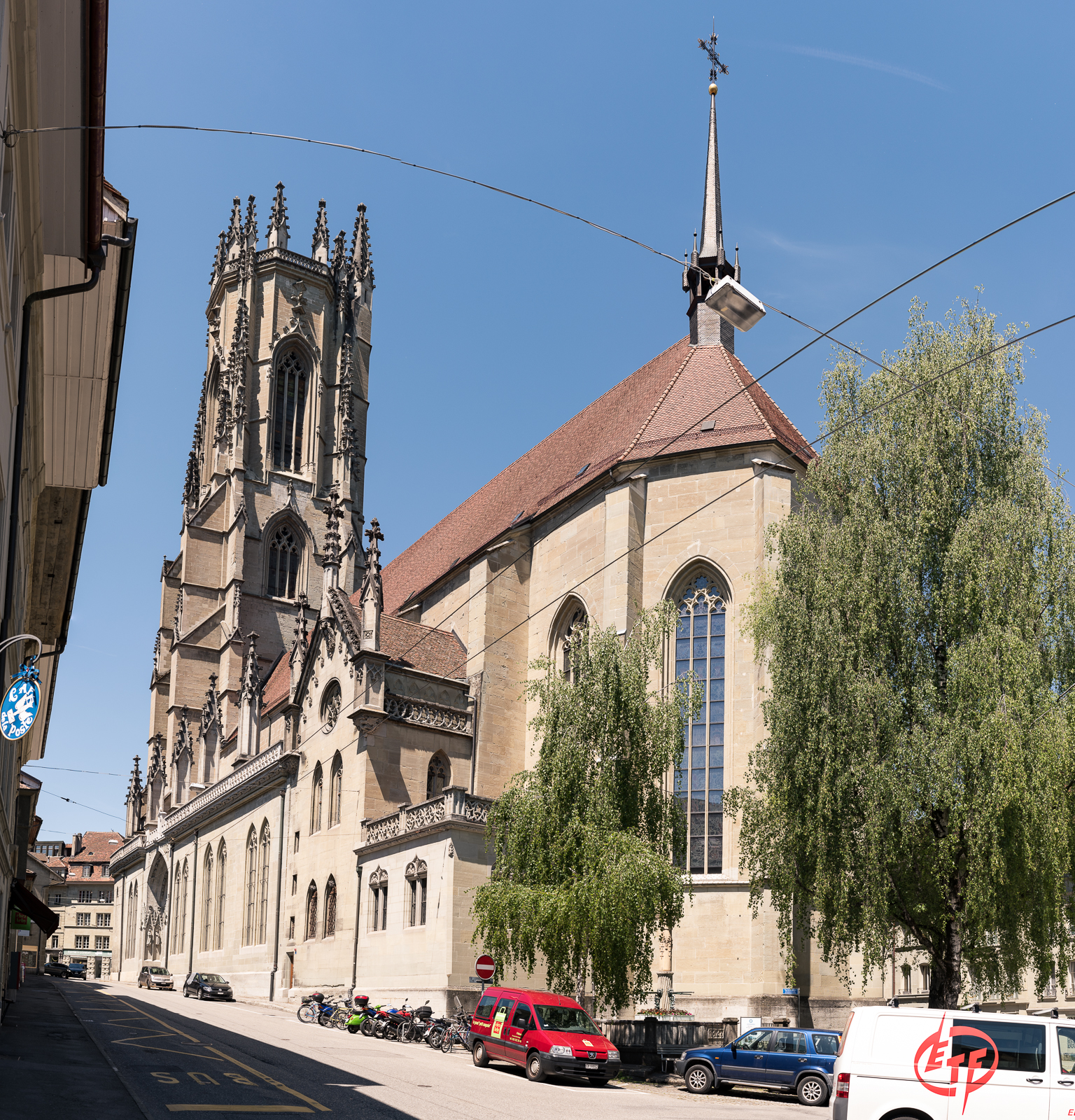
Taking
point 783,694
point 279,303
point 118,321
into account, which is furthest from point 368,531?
point 279,303

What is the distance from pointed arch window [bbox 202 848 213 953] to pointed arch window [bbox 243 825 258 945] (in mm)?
5811

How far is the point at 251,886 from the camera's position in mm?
45375

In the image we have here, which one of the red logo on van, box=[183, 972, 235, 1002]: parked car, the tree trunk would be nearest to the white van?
the red logo on van

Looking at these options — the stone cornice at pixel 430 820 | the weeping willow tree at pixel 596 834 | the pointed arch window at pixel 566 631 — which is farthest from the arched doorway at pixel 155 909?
the weeping willow tree at pixel 596 834

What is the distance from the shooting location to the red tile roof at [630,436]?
111ft

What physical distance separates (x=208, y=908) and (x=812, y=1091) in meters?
37.9

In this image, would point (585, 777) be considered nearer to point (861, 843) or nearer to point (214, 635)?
point (861, 843)

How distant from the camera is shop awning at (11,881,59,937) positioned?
111 feet

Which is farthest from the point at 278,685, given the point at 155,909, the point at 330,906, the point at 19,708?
the point at 19,708

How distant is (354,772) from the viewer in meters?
35.3

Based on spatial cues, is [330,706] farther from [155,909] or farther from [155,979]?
[155,909]

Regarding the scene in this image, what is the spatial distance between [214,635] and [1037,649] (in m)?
49.1

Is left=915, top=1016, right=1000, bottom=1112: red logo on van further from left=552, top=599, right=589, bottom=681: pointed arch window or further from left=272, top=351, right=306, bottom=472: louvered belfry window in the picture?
left=272, top=351, right=306, bottom=472: louvered belfry window

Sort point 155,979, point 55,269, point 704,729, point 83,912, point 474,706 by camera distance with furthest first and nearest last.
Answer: point 83,912 → point 155,979 → point 474,706 → point 704,729 → point 55,269
